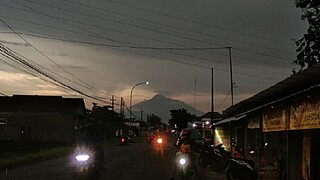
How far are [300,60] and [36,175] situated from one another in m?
14.0

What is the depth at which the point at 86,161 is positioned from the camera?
15477 millimetres

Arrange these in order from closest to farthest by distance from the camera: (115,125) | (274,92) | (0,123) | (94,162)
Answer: (274,92) → (94,162) → (0,123) → (115,125)

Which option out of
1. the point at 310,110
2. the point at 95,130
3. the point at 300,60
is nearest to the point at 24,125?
Result: the point at 300,60

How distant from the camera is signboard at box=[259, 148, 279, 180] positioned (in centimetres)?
1512

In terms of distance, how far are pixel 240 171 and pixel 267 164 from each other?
91.7 inches

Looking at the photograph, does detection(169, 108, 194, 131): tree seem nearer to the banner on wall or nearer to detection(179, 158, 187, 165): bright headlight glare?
detection(179, 158, 187, 165): bright headlight glare

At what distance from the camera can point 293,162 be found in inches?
687

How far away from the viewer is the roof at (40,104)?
6793 centimetres

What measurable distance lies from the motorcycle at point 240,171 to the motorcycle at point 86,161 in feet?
15.4

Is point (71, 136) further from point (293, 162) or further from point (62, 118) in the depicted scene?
point (293, 162)

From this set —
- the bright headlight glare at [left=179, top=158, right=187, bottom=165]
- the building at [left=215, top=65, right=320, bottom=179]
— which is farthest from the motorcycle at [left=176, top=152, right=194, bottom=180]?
the building at [left=215, top=65, right=320, bottom=179]

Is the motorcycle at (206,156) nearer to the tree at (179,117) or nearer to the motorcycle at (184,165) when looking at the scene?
the motorcycle at (184,165)

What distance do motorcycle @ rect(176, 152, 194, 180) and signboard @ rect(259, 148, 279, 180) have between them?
8.71 ft

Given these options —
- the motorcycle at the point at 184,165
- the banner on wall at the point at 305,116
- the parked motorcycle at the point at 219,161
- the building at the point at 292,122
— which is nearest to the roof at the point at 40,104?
the parked motorcycle at the point at 219,161
